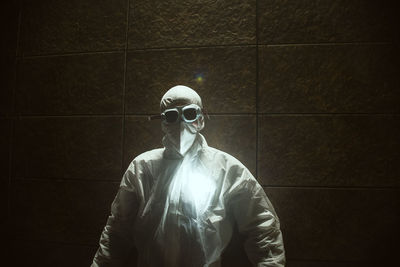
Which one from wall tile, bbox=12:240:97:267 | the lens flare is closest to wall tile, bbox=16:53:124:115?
the lens flare

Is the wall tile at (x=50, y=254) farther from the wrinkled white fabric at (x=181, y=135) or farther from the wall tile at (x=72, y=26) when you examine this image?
→ the wall tile at (x=72, y=26)

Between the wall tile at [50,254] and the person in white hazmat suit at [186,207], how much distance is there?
0.47 m

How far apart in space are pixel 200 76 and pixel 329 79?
2.65 ft

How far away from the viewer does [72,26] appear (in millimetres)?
1668

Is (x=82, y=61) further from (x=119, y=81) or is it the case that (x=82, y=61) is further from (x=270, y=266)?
(x=270, y=266)

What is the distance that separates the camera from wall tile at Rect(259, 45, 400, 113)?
4.68 ft

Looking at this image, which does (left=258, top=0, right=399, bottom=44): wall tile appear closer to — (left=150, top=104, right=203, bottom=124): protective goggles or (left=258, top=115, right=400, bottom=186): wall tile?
(left=258, top=115, right=400, bottom=186): wall tile

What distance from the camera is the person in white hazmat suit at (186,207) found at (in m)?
1.06

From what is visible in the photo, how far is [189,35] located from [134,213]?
115 centimetres

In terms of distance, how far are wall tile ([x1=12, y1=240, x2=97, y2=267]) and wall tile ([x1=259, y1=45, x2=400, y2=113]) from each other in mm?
1504

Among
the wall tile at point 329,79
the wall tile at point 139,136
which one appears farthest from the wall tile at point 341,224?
the wall tile at point 139,136

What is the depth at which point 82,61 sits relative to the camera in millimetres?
1645

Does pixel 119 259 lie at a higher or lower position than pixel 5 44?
lower

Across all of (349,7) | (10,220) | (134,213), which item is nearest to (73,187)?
(10,220)
